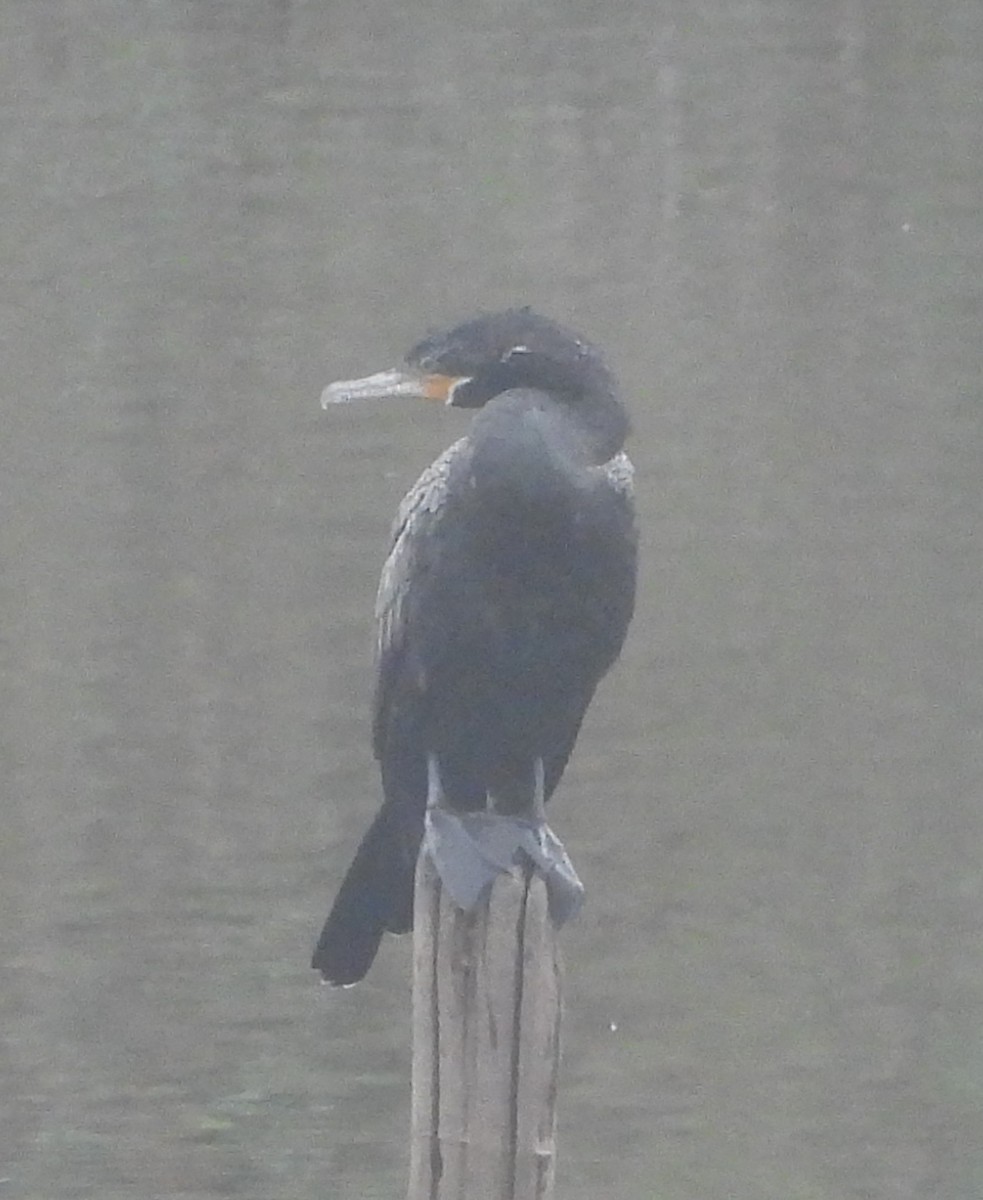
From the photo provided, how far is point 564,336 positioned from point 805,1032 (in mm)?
2752

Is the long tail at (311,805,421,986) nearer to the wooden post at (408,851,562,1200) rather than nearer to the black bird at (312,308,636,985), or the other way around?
the black bird at (312,308,636,985)

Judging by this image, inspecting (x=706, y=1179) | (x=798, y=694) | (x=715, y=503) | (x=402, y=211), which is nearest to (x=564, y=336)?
(x=706, y=1179)

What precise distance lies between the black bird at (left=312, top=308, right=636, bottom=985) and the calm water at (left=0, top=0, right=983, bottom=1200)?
190 centimetres

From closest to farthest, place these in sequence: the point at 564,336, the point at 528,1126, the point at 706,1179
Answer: the point at 528,1126 → the point at 564,336 → the point at 706,1179

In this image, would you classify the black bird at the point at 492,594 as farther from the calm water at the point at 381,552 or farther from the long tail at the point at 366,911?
the calm water at the point at 381,552

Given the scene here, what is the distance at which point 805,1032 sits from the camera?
585 centimetres

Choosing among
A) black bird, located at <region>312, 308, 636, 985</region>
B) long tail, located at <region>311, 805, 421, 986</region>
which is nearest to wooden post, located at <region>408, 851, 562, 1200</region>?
black bird, located at <region>312, 308, 636, 985</region>

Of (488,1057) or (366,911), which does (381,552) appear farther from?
(488,1057)

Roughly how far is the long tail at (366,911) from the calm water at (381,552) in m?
1.94

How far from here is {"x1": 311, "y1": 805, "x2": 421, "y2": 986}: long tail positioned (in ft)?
11.7

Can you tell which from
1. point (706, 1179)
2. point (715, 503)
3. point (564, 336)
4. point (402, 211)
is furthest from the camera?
point (402, 211)

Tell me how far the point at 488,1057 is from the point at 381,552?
16.8 ft

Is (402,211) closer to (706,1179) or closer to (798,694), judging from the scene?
(798,694)

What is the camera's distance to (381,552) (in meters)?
7.98
